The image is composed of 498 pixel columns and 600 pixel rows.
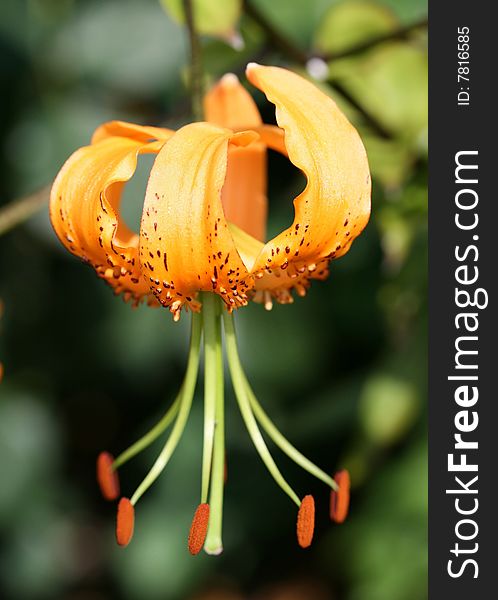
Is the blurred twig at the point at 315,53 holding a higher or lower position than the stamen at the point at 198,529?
higher

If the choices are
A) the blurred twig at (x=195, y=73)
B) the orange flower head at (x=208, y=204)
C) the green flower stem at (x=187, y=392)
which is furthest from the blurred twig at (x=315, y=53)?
the green flower stem at (x=187, y=392)

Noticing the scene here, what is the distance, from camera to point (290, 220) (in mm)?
1689

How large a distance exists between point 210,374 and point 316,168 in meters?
0.30

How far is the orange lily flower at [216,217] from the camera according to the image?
0.81 m

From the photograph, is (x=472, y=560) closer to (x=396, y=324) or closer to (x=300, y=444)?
(x=396, y=324)

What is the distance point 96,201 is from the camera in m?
0.87

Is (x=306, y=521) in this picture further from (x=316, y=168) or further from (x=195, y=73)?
(x=195, y=73)

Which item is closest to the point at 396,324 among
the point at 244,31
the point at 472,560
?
the point at 472,560

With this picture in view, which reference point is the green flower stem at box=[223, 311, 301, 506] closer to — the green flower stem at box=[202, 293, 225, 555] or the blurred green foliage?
the green flower stem at box=[202, 293, 225, 555]

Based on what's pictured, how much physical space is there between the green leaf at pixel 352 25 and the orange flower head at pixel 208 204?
0.46m

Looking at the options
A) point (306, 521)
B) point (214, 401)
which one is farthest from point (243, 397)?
point (306, 521)

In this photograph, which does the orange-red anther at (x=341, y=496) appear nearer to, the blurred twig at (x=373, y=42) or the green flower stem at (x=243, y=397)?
the green flower stem at (x=243, y=397)

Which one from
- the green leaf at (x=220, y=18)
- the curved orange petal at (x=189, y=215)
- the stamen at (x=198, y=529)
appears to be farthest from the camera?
the green leaf at (x=220, y=18)

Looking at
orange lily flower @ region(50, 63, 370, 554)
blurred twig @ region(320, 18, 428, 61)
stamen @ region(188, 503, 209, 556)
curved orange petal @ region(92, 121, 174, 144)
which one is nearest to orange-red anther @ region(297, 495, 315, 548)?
orange lily flower @ region(50, 63, 370, 554)
